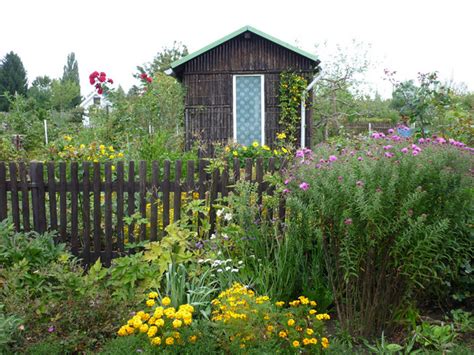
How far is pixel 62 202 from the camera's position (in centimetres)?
548

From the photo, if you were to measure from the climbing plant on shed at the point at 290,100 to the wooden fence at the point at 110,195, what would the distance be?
7.76 metres

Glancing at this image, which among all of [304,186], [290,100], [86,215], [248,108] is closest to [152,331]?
[304,186]

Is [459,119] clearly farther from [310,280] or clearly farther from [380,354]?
[380,354]

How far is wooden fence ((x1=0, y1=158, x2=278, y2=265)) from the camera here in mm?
5266

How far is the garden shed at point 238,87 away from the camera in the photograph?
13055 millimetres

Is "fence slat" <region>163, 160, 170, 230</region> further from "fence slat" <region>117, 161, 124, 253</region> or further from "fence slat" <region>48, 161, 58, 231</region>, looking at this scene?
"fence slat" <region>48, 161, 58, 231</region>

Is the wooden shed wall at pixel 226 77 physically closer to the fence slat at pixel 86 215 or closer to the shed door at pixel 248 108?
the shed door at pixel 248 108

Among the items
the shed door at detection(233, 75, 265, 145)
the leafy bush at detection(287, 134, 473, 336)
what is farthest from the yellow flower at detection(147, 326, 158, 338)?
the shed door at detection(233, 75, 265, 145)

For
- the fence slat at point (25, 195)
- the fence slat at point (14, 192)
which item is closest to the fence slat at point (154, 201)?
the fence slat at point (25, 195)

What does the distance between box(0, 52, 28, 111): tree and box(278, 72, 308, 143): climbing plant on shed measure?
38.3 metres

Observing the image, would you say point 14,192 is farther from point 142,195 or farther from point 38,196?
point 142,195

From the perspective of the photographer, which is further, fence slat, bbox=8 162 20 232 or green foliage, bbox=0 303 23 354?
fence slat, bbox=8 162 20 232

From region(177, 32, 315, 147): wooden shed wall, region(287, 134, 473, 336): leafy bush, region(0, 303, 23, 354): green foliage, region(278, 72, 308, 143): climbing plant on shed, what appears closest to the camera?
region(0, 303, 23, 354): green foliage

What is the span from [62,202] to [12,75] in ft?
150
